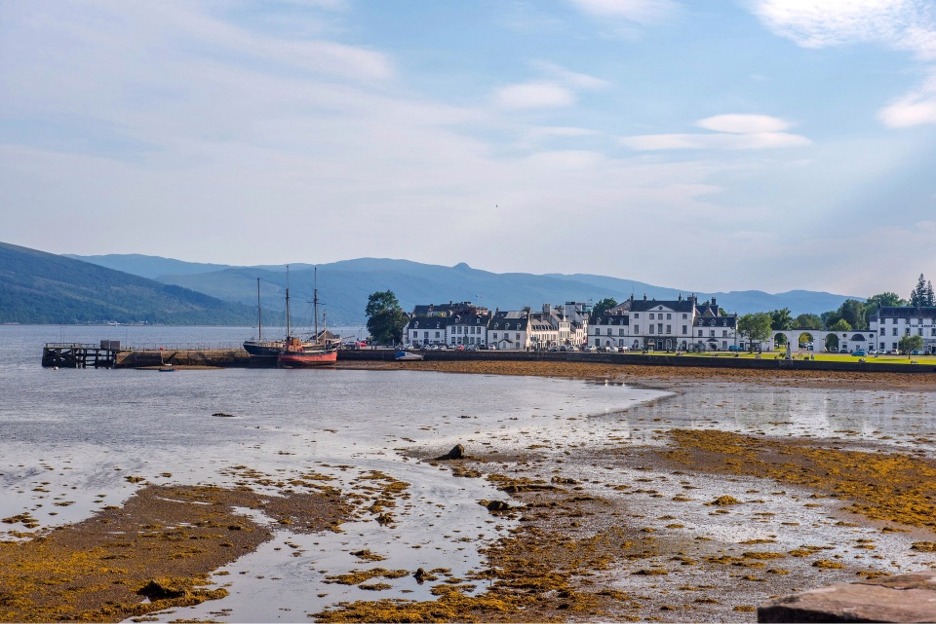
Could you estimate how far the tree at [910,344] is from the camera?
147m

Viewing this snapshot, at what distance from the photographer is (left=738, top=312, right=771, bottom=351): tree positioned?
6063 inches

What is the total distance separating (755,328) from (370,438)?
117311mm

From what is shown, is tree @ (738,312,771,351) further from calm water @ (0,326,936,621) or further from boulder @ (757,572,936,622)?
boulder @ (757,572,936,622)

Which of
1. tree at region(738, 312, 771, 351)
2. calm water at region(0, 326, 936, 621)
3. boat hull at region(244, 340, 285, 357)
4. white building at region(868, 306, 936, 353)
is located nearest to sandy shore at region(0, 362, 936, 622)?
calm water at region(0, 326, 936, 621)

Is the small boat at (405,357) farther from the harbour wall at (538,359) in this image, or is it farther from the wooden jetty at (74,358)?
the wooden jetty at (74,358)

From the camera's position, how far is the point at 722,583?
21688mm

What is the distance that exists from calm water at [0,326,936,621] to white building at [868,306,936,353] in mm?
82261

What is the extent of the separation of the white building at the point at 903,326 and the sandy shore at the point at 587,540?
424 feet

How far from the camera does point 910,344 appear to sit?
14712cm

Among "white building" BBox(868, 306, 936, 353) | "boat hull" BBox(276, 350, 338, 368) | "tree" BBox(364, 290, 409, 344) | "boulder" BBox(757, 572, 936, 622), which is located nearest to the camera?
"boulder" BBox(757, 572, 936, 622)

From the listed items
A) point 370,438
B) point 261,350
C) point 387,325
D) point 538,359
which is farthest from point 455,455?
point 387,325

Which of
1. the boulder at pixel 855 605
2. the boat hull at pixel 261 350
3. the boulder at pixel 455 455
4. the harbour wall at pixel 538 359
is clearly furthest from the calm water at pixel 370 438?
the boat hull at pixel 261 350

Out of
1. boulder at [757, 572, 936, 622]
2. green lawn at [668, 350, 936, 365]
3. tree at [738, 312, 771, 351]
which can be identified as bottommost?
boulder at [757, 572, 936, 622]

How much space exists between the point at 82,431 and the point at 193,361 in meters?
80.6
